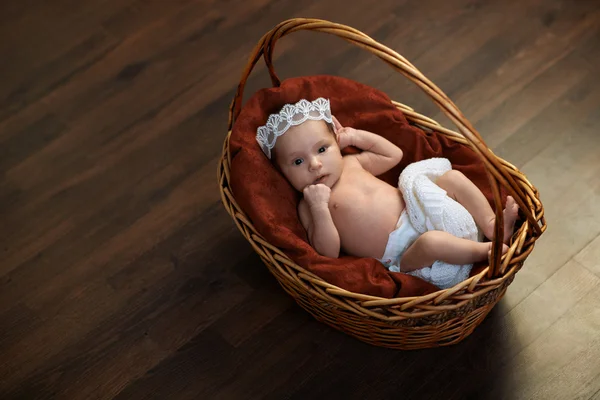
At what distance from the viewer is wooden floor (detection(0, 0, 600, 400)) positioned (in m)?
1.62

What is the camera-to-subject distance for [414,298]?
1.40m

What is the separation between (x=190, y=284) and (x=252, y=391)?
32 centimetres

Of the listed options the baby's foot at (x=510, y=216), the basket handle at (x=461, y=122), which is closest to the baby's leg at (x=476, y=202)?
the baby's foot at (x=510, y=216)

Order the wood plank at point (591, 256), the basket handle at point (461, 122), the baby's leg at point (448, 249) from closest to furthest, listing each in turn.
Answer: the basket handle at point (461, 122) → the baby's leg at point (448, 249) → the wood plank at point (591, 256)

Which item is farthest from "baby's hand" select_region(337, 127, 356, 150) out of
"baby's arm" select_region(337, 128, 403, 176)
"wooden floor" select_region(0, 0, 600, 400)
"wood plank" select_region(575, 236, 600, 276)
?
"wood plank" select_region(575, 236, 600, 276)

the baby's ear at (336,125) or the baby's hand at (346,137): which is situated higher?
the baby's ear at (336,125)

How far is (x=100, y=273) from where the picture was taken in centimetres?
183

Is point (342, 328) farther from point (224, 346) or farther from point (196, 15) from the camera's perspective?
point (196, 15)

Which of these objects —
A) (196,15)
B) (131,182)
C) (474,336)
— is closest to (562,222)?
(474,336)

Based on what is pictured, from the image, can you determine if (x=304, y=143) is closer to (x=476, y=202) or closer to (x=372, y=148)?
(x=372, y=148)

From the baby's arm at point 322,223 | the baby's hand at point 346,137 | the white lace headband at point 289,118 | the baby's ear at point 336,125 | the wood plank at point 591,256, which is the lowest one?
the wood plank at point 591,256

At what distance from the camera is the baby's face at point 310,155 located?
5.36 feet

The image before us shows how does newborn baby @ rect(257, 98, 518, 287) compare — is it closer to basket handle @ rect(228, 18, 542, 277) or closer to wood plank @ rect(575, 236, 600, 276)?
basket handle @ rect(228, 18, 542, 277)

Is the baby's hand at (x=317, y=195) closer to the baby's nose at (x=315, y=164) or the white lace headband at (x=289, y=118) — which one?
the baby's nose at (x=315, y=164)
